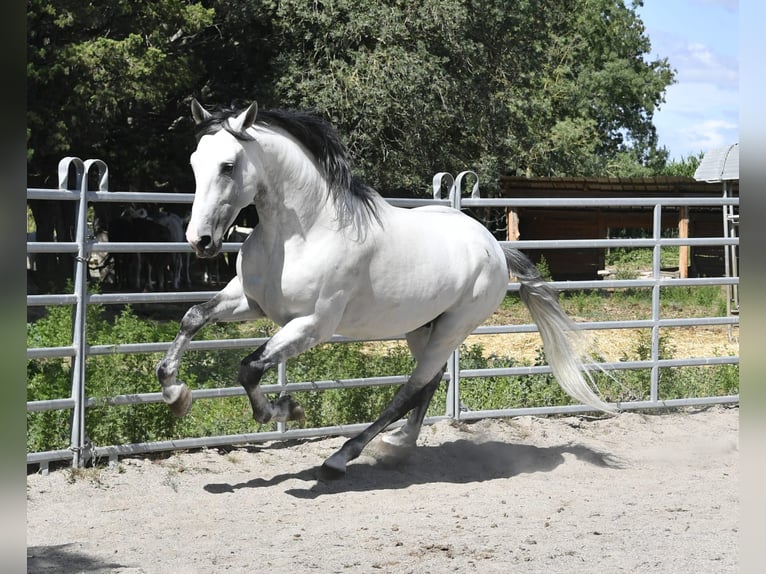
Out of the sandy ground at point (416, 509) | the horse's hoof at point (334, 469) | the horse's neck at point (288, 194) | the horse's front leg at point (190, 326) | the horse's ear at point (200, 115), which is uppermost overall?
the horse's ear at point (200, 115)

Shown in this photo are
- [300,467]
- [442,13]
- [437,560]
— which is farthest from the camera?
[442,13]

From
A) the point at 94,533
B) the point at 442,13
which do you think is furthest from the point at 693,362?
the point at 442,13

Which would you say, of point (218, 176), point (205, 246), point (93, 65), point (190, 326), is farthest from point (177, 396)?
point (93, 65)

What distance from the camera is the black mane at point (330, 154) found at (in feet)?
15.9

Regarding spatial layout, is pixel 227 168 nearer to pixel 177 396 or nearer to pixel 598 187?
pixel 177 396

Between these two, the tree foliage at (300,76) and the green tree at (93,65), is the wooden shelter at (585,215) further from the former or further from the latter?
the green tree at (93,65)

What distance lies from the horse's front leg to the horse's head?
1.52 feet

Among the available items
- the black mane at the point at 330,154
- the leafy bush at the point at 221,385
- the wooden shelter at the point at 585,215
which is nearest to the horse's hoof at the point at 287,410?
the black mane at the point at 330,154

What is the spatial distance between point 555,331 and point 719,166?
7837 millimetres

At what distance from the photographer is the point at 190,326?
470 cm

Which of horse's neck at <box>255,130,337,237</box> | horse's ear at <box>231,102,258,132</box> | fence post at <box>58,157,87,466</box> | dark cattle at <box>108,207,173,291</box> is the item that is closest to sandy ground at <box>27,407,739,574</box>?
fence post at <box>58,157,87,466</box>

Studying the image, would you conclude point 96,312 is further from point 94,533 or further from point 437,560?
point 437,560

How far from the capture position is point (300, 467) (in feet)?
18.2
